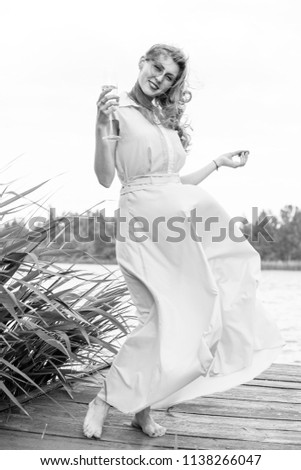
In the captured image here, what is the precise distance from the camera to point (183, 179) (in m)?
2.77

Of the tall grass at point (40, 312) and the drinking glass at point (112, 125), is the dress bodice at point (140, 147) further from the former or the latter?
the tall grass at point (40, 312)

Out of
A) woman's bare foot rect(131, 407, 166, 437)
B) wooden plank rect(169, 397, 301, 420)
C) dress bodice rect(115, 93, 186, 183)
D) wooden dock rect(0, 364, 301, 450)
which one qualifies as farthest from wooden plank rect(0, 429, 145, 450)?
dress bodice rect(115, 93, 186, 183)

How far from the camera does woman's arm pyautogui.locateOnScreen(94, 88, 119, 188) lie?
2340mm

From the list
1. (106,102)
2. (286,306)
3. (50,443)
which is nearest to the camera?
(106,102)

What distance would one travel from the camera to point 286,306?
11.2 m

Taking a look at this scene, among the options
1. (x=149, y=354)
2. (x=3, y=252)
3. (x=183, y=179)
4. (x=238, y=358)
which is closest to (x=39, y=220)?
(x=3, y=252)

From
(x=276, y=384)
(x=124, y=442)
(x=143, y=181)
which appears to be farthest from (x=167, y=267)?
(x=276, y=384)

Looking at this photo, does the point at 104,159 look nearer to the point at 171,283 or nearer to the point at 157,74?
the point at 157,74

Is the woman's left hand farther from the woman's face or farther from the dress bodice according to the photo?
the woman's face

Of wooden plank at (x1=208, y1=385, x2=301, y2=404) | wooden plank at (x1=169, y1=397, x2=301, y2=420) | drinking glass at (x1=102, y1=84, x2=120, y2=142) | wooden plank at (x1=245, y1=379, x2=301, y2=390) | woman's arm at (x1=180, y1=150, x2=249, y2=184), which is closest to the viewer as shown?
drinking glass at (x1=102, y1=84, x2=120, y2=142)

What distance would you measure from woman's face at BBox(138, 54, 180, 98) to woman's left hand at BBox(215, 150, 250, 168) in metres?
0.42

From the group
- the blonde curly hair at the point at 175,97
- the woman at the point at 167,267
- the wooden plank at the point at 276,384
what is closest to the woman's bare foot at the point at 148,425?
the woman at the point at 167,267

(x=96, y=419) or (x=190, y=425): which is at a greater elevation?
(x=96, y=419)

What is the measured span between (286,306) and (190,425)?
8.81 metres
